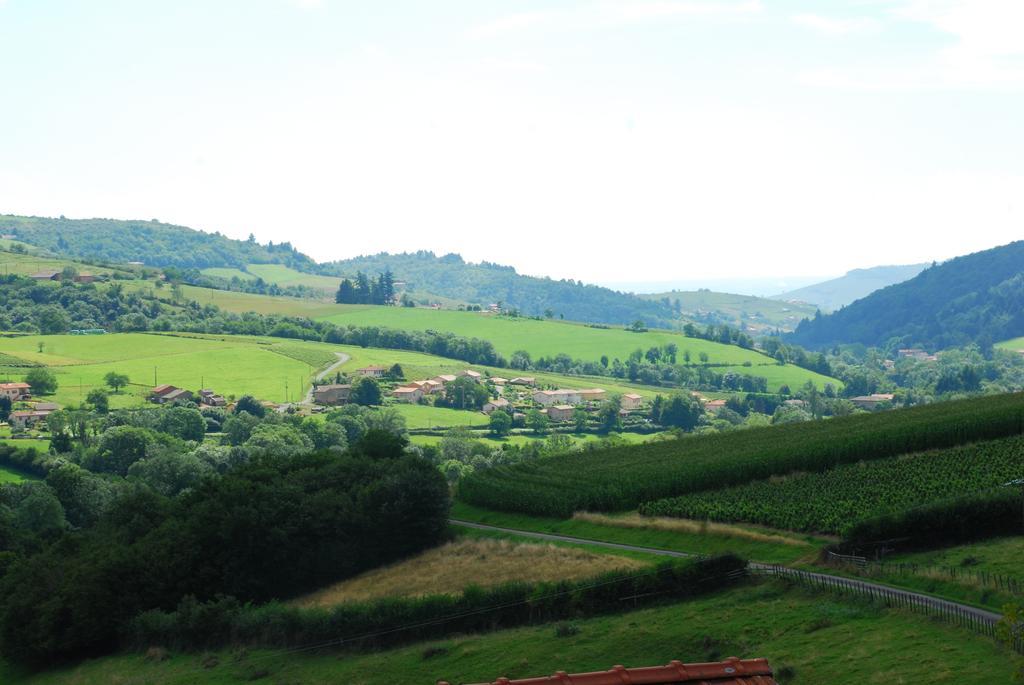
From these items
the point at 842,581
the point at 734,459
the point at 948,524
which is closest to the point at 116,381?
the point at 734,459

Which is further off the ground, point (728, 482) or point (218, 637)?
point (728, 482)

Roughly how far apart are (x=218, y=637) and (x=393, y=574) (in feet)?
40.0

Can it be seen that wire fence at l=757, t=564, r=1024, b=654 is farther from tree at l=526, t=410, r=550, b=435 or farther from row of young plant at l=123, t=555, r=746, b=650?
tree at l=526, t=410, r=550, b=435

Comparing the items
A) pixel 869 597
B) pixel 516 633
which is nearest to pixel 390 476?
pixel 516 633

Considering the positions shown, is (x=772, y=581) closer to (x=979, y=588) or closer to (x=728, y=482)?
(x=979, y=588)

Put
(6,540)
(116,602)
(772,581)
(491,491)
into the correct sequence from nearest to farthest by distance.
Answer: (772,581) < (116,602) < (491,491) < (6,540)

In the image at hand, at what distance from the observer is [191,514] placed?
254 feet

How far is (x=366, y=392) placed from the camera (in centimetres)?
19100

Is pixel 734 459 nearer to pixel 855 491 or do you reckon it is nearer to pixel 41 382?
pixel 855 491

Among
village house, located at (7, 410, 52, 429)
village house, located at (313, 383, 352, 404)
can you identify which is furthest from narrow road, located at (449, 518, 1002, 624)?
village house, located at (313, 383, 352, 404)

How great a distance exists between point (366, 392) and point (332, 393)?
530cm

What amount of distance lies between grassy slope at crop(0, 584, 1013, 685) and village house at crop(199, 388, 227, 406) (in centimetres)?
12558

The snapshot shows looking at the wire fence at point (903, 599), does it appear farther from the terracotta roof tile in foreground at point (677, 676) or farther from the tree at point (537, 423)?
the tree at point (537, 423)

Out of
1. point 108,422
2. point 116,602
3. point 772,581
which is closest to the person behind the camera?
point 772,581
